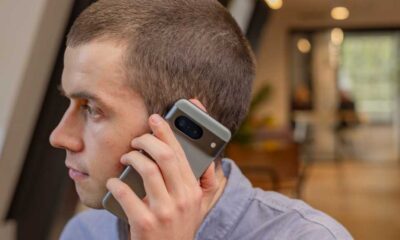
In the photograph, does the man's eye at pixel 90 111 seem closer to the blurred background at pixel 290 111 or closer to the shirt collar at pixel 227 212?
the shirt collar at pixel 227 212

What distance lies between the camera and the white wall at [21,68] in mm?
1734

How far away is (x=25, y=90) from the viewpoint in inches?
74.6

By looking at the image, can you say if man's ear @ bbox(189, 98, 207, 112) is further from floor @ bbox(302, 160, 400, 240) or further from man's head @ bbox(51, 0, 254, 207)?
floor @ bbox(302, 160, 400, 240)

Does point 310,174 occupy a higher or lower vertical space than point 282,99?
lower

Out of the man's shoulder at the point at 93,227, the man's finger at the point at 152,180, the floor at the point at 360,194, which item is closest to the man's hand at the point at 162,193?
the man's finger at the point at 152,180

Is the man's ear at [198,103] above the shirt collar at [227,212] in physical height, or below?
above

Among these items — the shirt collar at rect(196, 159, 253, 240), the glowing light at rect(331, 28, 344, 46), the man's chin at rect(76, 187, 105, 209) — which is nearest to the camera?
the man's chin at rect(76, 187, 105, 209)

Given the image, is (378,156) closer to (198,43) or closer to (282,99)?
(282,99)

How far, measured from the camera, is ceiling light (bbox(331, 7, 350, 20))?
9.96 metres

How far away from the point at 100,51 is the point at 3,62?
3.21ft

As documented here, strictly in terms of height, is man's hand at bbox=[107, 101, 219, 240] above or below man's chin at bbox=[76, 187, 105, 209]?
above

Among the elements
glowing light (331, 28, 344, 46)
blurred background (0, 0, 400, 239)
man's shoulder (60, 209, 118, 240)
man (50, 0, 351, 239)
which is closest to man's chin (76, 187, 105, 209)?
man (50, 0, 351, 239)

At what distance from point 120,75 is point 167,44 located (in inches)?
3.6

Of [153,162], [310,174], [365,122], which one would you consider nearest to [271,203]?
[153,162]
